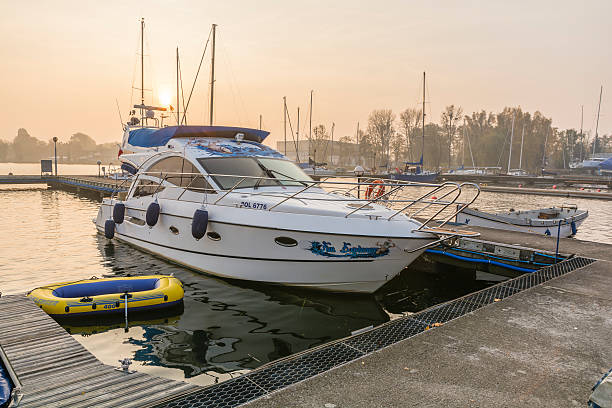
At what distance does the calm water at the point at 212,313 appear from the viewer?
5621 mm

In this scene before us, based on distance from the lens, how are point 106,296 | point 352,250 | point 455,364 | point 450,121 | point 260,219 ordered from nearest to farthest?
point 455,364, point 106,296, point 352,250, point 260,219, point 450,121

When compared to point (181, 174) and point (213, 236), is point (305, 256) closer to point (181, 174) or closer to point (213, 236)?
point (213, 236)

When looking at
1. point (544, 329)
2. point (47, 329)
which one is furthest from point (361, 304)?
point (47, 329)

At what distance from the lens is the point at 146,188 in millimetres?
10328

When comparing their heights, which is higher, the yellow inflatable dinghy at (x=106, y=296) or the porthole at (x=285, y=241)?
the porthole at (x=285, y=241)

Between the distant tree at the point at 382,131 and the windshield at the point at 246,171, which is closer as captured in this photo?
the windshield at the point at 246,171

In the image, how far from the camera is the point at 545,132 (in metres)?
81.4

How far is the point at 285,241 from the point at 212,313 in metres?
1.78

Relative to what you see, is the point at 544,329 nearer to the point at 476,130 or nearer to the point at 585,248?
the point at 585,248

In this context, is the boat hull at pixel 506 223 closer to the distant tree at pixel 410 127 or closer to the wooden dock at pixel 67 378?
the wooden dock at pixel 67 378

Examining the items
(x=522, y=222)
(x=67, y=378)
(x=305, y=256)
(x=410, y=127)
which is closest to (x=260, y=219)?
(x=305, y=256)

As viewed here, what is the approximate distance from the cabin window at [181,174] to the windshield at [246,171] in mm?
250

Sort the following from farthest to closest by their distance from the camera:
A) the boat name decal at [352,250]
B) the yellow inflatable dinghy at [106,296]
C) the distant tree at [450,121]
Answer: the distant tree at [450,121], the boat name decal at [352,250], the yellow inflatable dinghy at [106,296]

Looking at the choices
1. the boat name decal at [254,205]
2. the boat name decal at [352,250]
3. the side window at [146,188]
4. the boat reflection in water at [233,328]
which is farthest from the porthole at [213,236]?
the side window at [146,188]
